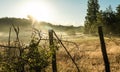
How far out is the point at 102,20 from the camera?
5959cm

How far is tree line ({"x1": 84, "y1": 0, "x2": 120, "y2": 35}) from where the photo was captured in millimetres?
58000

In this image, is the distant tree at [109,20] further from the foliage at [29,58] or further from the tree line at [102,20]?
the foliage at [29,58]

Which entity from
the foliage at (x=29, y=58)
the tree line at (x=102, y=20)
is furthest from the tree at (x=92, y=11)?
the foliage at (x=29, y=58)

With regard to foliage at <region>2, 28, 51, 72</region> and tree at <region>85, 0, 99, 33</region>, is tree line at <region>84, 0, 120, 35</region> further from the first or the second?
foliage at <region>2, 28, 51, 72</region>

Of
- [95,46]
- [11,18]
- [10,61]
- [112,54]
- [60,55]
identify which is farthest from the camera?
[11,18]

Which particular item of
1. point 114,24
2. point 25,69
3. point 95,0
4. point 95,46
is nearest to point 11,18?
point 95,0

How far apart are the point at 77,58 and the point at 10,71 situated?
12.8 m

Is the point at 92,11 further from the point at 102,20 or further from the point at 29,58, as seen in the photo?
the point at 29,58

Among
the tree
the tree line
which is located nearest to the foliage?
the tree line

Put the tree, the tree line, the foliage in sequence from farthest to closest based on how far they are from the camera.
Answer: the tree
the tree line
the foliage

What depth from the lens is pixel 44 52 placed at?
311 inches

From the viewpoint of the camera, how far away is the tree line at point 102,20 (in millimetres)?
58000

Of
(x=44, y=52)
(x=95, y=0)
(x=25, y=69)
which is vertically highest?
(x=95, y=0)

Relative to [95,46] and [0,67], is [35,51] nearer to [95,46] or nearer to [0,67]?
[0,67]
